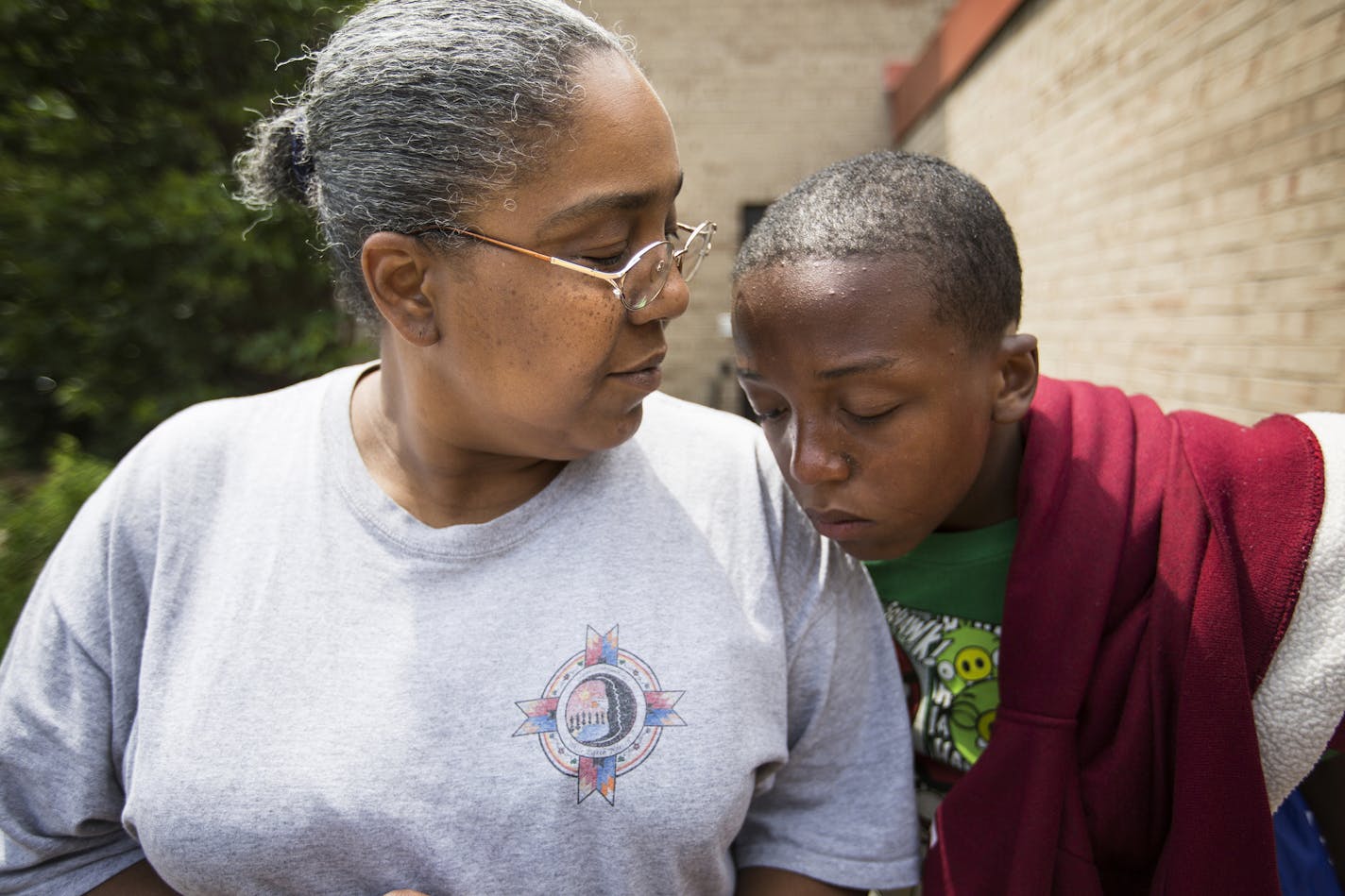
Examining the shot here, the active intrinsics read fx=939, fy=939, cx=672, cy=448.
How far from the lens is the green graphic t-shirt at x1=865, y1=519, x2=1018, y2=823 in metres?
1.75

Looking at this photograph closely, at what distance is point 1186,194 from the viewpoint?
116 inches

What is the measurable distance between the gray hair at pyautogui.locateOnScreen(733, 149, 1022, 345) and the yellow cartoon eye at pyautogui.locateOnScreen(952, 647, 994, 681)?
575mm

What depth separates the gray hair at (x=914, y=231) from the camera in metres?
1.60

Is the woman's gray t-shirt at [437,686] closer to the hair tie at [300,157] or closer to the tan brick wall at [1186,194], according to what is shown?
the hair tie at [300,157]

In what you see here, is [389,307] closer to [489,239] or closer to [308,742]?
[489,239]

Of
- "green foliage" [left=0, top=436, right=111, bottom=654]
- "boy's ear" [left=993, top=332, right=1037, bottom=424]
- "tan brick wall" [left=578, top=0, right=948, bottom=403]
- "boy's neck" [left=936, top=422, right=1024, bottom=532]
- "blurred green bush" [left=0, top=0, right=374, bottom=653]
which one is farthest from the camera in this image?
"tan brick wall" [left=578, top=0, right=948, bottom=403]

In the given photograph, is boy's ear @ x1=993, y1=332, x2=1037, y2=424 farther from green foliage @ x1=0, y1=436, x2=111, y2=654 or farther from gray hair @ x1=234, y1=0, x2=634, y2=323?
green foliage @ x1=0, y1=436, x2=111, y2=654

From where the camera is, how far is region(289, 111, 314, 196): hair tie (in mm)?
1604

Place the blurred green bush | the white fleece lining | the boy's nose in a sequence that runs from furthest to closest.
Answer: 1. the blurred green bush
2. the boy's nose
3. the white fleece lining

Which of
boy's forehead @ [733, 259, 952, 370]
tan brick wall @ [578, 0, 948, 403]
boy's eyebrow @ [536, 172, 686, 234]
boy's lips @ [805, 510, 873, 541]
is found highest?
tan brick wall @ [578, 0, 948, 403]

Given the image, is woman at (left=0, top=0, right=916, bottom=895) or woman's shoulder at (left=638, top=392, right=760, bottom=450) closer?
woman at (left=0, top=0, right=916, bottom=895)

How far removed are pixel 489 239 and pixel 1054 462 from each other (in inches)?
42.0

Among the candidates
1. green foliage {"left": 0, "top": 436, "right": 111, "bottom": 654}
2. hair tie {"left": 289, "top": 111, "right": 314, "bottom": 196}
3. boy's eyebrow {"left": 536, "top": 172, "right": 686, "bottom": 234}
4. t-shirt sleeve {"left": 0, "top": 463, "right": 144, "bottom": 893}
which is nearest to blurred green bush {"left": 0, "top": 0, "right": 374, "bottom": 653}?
green foliage {"left": 0, "top": 436, "right": 111, "bottom": 654}

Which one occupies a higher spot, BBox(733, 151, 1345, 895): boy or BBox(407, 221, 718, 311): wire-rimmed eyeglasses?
BBox(407, 221, 718, 311): wire-rimmed eyeglasses
